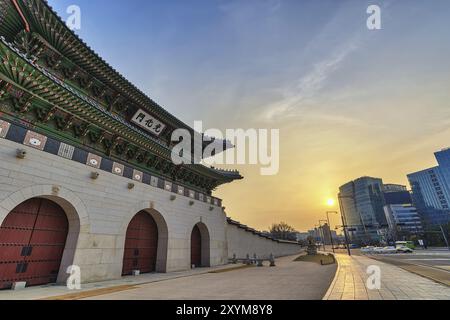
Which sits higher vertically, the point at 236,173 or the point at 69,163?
the point at 236,173

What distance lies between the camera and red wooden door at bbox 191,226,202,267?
56.2ft

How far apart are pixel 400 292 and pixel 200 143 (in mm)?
16878

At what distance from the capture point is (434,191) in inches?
3797

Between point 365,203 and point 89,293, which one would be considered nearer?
point 89,293

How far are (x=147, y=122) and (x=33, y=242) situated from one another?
29.7ft

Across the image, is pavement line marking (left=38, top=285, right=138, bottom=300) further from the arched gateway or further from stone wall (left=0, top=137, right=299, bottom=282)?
the arched gateway

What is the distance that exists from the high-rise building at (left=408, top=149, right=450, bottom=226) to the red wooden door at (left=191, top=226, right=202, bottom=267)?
4365 inches

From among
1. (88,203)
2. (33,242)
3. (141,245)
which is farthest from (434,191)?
(33,242)

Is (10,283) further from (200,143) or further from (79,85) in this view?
(200,143)

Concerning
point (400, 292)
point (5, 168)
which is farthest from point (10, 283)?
point (400, 292)

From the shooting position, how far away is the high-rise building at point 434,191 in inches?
3601

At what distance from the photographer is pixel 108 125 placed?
33.0 ft

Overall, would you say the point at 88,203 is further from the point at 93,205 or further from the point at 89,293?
the point at 89,293
